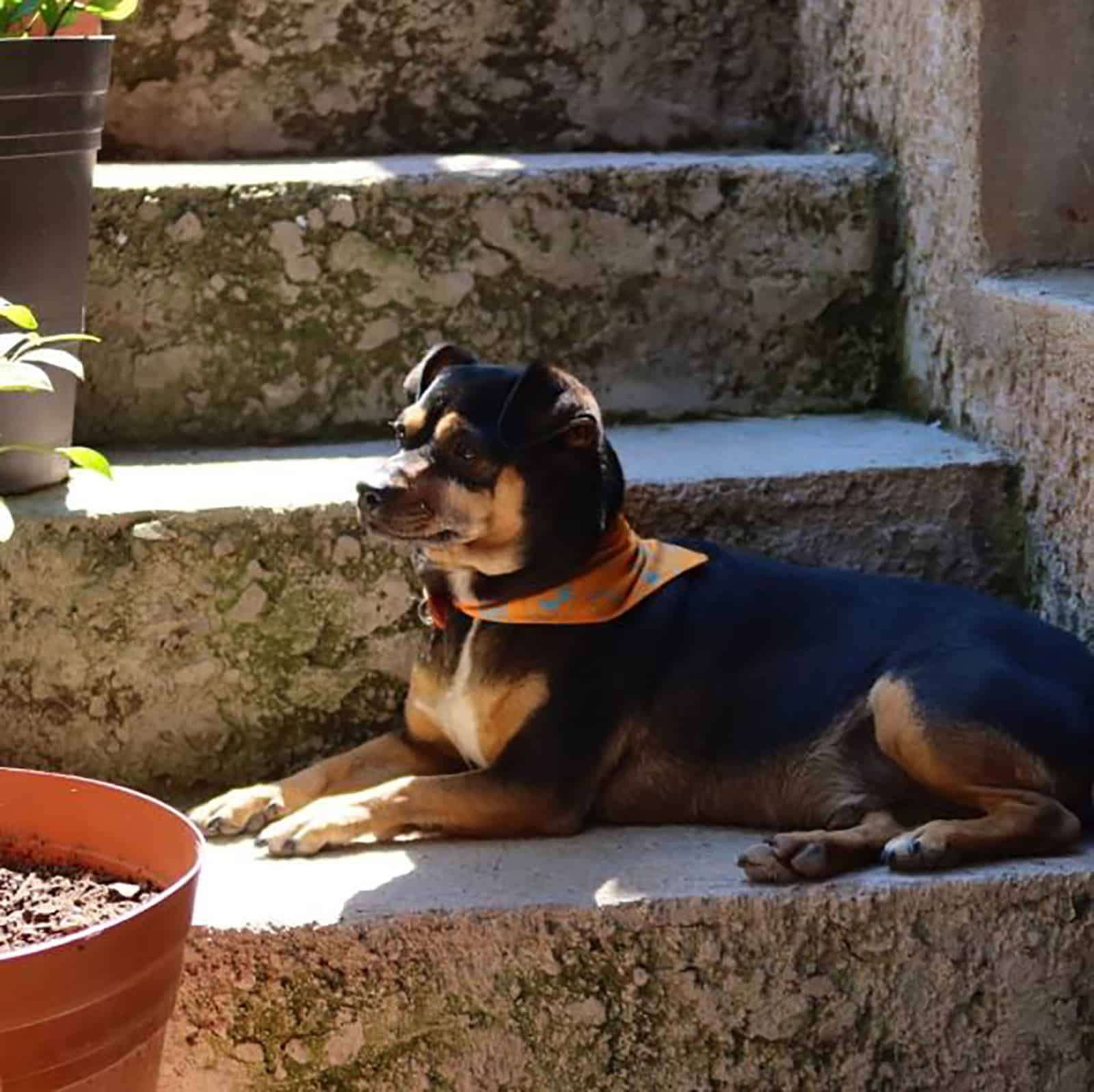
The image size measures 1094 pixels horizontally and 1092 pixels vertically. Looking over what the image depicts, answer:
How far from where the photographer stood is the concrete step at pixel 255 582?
328 centimetres

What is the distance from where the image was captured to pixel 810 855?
2.74 m

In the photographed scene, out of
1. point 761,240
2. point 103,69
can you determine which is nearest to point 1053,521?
point 761,240

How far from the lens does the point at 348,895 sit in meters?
2.73

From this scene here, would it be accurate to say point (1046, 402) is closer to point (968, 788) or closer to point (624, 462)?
point (624, 462)

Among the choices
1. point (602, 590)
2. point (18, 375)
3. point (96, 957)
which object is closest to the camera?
point (96, 957)

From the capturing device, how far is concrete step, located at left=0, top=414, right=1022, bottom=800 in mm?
3281

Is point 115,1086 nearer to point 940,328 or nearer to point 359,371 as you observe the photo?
point 359,371

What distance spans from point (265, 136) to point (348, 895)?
2.29 metres

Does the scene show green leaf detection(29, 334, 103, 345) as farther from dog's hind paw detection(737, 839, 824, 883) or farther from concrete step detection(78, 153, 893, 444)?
dog's hind paw detection(737, 839, 824, 883)

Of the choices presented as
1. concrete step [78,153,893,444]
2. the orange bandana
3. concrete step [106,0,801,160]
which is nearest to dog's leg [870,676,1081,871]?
the orange bandana

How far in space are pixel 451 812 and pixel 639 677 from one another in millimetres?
381

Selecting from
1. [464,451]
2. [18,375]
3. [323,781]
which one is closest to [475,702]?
[323,781]

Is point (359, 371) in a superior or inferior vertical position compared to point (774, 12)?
inferior

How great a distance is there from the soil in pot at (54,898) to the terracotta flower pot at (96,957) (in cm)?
2
